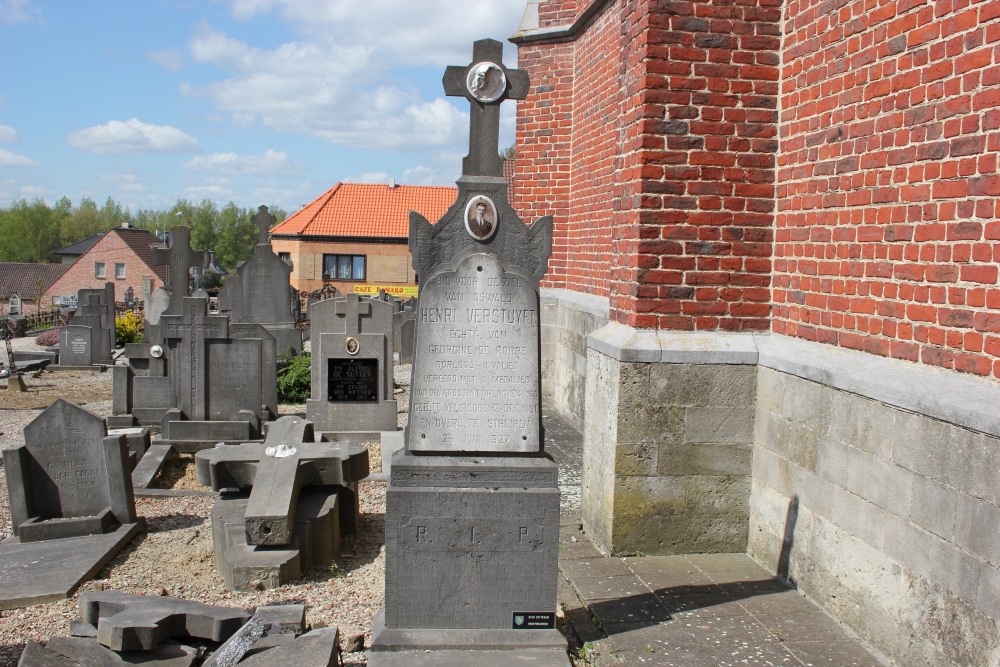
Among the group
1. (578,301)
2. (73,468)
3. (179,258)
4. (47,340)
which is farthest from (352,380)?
(47,340)

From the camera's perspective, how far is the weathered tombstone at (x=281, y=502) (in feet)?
19.8

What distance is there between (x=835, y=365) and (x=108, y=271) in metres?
58.5

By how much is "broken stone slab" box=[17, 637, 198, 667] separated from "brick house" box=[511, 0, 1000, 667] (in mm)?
2839

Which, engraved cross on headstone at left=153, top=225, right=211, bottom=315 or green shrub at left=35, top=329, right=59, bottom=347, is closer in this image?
engraved cross on headstone at left=153, top=225, right=211, bottom=315

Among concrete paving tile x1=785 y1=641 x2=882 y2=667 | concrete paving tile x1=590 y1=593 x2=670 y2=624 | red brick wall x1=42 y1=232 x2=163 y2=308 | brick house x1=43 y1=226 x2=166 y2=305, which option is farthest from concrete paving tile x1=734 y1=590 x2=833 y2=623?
red brick wall x1=42 y1=232 x2=163 y2=308

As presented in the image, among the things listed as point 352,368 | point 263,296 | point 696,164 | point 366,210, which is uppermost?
point 366,210

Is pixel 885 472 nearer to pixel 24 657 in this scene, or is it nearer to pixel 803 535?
pixel 803 535

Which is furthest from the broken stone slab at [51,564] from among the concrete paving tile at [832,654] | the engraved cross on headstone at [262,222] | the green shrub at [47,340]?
the green shrub at [47,340]

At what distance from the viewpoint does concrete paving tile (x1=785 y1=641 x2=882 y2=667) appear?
166 inches

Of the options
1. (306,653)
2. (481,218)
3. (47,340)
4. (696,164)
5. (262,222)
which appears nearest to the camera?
(306,653)

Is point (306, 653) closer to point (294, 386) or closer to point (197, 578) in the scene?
point (197, 578)

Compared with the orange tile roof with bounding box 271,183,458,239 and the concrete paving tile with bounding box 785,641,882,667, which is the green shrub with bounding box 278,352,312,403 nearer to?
the concrete paving tile with bounding box 785,641,882,667

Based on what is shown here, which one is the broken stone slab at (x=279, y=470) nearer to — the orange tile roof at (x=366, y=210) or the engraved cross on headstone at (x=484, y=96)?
the engraved cross on headstone at (x=484, y=96)

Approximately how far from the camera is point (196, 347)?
10656mm
